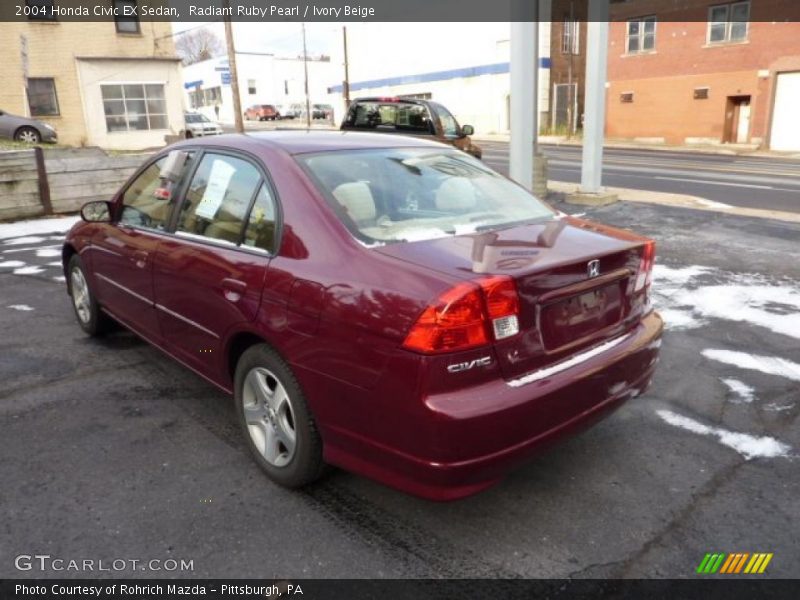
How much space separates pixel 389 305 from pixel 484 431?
1.93ft

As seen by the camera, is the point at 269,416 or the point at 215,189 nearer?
the point at 269,416

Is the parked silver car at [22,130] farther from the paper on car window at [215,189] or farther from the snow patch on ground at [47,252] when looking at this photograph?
the paper on car window at [215,189]

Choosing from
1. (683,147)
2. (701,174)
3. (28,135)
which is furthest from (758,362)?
(683,147)

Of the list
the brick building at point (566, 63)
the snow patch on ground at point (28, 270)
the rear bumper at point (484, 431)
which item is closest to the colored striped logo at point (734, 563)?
the rear bumper at point (484, 431)

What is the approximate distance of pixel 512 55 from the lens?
35.0 feet

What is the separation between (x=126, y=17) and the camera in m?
28.8

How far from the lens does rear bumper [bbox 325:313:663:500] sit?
94.4 inches

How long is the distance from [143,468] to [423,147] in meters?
2.33

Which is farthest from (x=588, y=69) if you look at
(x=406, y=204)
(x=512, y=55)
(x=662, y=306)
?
(x=406, y=204)

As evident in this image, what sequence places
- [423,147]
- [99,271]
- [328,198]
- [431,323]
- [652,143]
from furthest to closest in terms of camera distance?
[652,143] → [99,271] → [423,147] → [328,198] → [431,323]

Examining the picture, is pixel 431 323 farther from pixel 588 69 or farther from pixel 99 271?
pixel 588 69

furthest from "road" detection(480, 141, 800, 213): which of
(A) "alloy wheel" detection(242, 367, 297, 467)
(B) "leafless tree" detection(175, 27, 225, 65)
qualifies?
(B) "leafless tree" detection(175, 27, 225, 65)

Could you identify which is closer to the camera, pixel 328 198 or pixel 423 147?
pixel 328 198

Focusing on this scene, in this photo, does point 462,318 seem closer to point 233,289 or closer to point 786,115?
point 233,289
